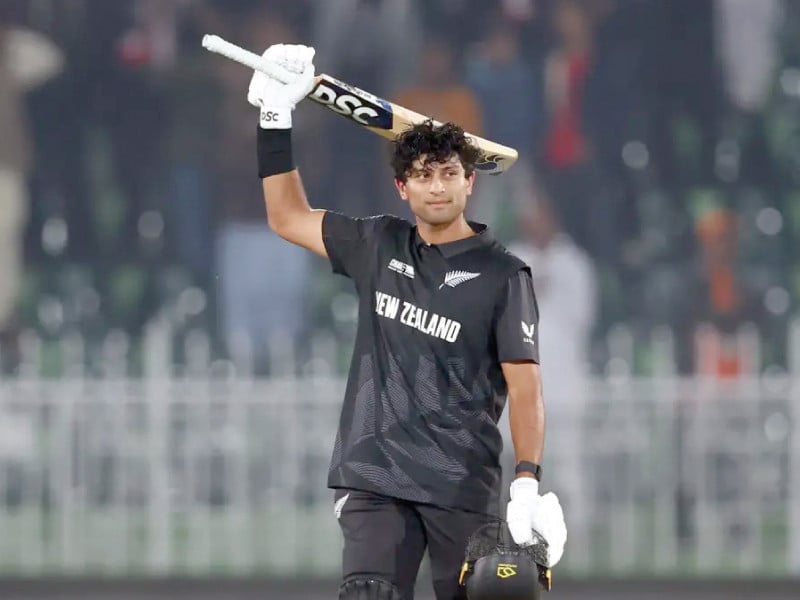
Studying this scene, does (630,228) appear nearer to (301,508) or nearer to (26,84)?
(301,508)

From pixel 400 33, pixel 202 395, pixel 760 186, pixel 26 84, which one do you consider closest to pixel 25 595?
pixel 202 395

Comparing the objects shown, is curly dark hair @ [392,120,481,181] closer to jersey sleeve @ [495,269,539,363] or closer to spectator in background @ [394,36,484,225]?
jersey sleeve @ [495,269,539,363]

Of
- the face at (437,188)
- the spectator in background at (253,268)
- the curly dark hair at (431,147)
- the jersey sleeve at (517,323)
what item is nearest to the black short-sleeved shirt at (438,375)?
the jersey sleeve at (517,323)

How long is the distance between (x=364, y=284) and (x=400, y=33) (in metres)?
5.11

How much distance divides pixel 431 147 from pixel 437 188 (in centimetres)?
11

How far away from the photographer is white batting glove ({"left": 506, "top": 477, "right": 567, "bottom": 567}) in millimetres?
4480

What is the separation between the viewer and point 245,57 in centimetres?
483

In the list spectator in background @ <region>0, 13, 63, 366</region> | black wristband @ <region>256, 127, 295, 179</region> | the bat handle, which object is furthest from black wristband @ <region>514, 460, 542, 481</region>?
spectator in background @ <region>0, 13, 63, 366</region>

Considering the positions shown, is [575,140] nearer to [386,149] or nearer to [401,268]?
[386,149]

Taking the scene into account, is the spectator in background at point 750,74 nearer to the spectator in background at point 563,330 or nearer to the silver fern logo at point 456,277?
the spectator in background at point 563,330

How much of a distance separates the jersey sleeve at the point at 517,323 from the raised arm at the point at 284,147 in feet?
1.83

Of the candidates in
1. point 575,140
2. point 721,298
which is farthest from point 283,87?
point 721,298

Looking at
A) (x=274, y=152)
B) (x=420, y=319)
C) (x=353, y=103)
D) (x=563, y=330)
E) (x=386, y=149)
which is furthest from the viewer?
(x=386, y=149)

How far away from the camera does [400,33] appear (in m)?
9.75
